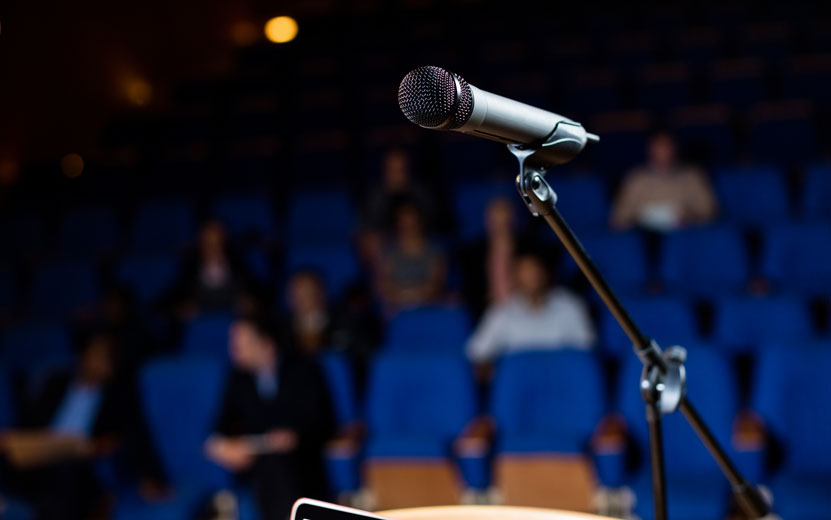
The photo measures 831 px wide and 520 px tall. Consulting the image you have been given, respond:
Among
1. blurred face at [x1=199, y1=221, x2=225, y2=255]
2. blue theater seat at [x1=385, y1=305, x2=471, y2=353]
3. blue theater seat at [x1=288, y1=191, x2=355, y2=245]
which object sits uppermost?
blue theater seat at [x1=288, y1=191, x2=355, y2=245]

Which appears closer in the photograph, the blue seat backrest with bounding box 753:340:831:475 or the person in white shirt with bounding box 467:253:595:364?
the blue seat backrest with bounding box 753:340:831:475

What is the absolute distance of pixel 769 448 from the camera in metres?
1.29

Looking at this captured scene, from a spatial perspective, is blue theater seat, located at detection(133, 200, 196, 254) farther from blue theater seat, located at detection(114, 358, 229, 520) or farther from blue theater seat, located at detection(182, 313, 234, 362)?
blue theater seat, located at detection(114, 358, 229, 520)

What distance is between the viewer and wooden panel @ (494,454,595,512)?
1269 mm

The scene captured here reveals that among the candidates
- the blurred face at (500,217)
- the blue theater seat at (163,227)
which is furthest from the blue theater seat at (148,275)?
the blurred face at (500,217)

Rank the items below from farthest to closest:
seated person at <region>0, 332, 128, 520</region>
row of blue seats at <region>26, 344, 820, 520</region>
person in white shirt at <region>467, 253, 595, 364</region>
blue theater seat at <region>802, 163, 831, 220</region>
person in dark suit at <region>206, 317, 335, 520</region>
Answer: blue theater seat at <region>802, 163, 831, 220</region> → person in white shirt at <region>467, 253, 595, 364</region> → seated person at <region>0, 332, 128, 520</region> → person in dark suit at <region>206, 317, 335, 520</region> → row of blue seats at <region>26, 344, 820, 520</region>

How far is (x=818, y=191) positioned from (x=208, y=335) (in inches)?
49.1

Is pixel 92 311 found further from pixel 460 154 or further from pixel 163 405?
pixel 460 154

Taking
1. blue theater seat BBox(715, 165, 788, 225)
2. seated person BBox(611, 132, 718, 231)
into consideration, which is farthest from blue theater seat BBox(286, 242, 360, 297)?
blue theater seat BBox(715, 165, 788, 225)

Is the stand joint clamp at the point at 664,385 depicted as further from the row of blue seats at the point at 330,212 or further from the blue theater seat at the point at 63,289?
the blue theater seat at the point at 63,289

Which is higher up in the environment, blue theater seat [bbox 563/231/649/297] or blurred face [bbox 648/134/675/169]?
blurred face [bbox 648/134/675/169]

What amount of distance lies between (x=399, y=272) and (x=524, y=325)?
366mm

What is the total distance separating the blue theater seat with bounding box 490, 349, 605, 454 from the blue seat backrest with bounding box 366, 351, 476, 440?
0.18ft

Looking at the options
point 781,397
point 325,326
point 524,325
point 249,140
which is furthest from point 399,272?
point 249,140
